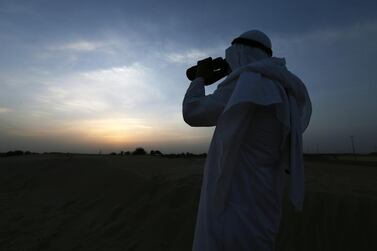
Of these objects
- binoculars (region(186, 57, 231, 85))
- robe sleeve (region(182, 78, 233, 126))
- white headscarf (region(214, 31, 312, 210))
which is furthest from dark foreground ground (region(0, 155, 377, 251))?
robe sleeve (region(182, 78, 233, 126))

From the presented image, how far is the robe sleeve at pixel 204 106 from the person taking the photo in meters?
2.44

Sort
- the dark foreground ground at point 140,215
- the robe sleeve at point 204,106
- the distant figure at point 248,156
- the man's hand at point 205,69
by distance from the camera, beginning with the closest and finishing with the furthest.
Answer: the distant figure at point 248,156
the robe sleeve at point 204,106
the man's hand at point 205,69
the dark foreground ground at point 140,215

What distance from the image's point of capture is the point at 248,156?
2318 mm

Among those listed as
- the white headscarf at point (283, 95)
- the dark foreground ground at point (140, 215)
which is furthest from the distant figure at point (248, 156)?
the dark foreground ground at point (140, 215)

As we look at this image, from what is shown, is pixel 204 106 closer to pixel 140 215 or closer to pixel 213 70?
pixel 213 70

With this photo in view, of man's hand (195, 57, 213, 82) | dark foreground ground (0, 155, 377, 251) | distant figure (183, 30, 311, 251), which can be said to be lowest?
dark foreground ground (0, 155, 377, 251)

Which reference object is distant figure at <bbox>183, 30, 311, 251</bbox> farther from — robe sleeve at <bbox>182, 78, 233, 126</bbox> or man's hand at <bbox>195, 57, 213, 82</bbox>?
man's hand at <bbox>195, 57, 213, 82</bbox>

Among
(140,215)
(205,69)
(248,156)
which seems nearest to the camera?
(248,156)

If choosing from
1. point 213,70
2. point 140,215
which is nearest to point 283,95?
point 213,70

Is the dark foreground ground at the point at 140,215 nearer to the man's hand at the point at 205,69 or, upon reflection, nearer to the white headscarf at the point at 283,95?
the white headscarf at the point at 283,95

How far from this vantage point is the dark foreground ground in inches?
239

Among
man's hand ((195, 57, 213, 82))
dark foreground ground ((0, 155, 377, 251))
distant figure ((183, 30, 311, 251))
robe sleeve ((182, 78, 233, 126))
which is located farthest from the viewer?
dark foreground ground ((0, 155, 377, 251))

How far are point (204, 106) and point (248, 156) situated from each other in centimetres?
47

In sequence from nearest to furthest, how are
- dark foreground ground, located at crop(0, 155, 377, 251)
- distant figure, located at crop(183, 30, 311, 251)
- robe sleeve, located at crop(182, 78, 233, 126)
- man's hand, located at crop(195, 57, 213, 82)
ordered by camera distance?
distant figure, located at crop(183, 30, 311, 251) → robe sleeve, located at crop(182, 78, 233, 126) → man's hand, located at crop(195, 57, 213, 82) → dark foreground ground, located at crop(0, 155, 377, 251)
